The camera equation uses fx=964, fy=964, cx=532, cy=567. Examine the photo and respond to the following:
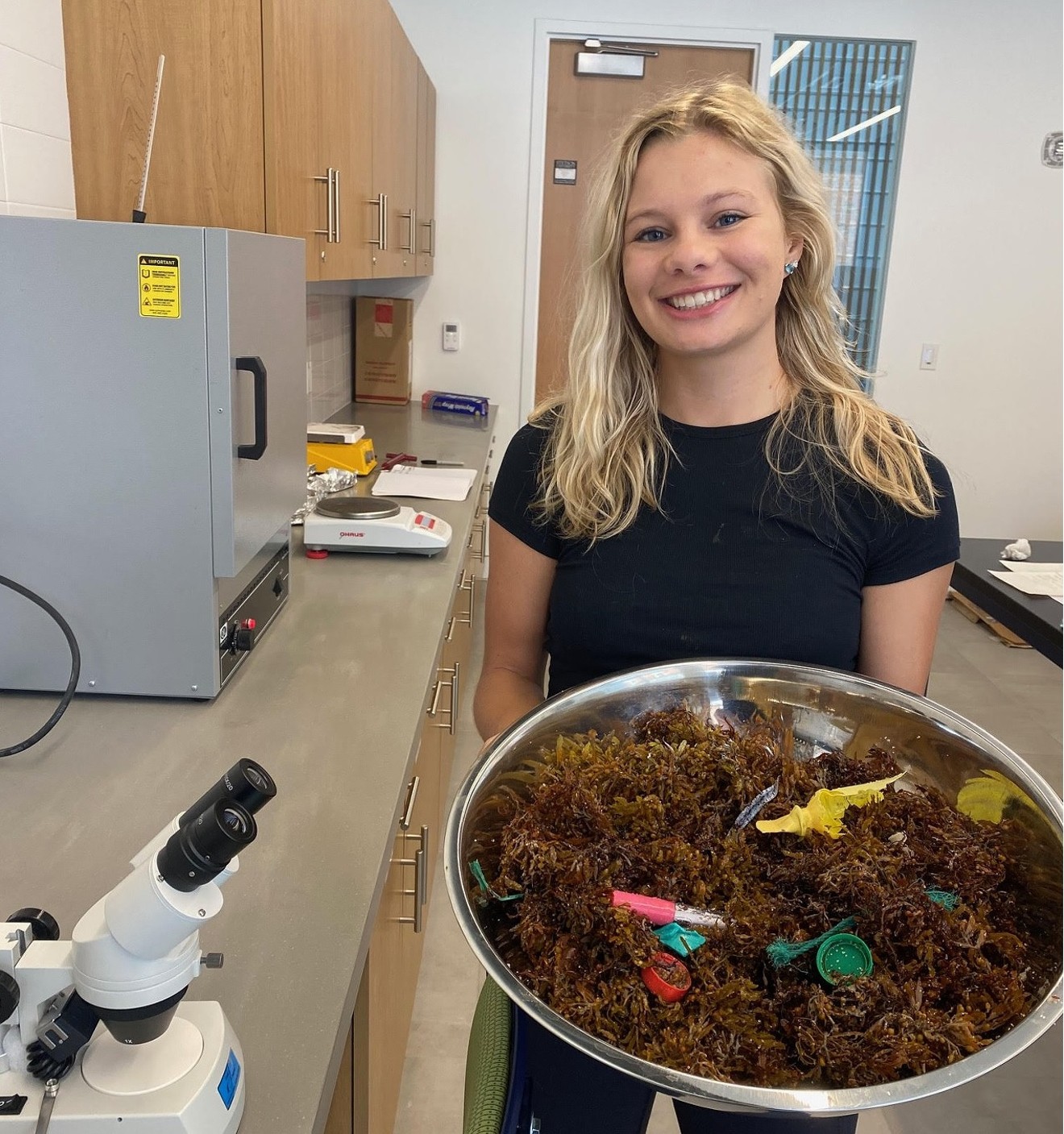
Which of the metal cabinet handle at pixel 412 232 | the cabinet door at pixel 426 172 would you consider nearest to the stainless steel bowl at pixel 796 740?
the metal cabinet handle at pixel 412 232

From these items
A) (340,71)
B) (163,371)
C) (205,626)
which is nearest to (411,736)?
(205,626)

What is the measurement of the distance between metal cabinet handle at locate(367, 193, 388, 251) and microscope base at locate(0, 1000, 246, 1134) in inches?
97.8

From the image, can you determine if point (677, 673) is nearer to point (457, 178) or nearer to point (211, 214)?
point (211, 214)

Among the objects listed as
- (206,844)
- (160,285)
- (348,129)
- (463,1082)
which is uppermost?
(348,129)

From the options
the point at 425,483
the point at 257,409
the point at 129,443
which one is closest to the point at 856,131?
the point at 425,483

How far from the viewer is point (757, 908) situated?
0.82m

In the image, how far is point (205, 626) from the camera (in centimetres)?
130

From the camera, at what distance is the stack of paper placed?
8.33 feet

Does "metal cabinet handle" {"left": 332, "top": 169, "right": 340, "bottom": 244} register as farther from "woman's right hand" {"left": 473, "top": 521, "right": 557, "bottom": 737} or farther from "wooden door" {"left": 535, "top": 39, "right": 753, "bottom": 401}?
"wooden door" {"left": 535, "top": 39, "right": 753, "bottom": 401}

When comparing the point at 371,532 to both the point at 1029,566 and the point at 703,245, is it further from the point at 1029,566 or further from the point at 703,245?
the point at 1029,566

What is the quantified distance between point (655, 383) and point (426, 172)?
2.88 meters

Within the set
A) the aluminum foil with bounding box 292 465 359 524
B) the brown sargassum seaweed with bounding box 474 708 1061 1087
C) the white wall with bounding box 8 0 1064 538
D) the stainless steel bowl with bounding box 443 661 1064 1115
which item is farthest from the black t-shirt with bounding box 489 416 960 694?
the white wall with bounding box 8 0 1064 538

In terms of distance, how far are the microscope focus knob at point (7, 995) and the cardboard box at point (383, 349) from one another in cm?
380

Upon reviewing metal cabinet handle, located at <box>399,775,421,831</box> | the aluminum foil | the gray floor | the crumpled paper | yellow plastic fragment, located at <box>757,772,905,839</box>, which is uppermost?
the aluminum foil
